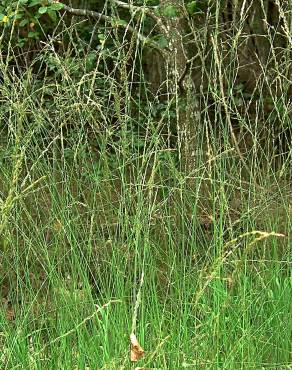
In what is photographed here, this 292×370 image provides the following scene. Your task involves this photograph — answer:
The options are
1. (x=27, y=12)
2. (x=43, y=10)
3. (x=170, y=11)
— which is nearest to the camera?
(x=43, y=10)

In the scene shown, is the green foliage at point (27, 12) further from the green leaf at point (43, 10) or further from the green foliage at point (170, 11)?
the green foliage at point (170, 11)

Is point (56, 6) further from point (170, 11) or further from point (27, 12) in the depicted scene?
point (170, 11)

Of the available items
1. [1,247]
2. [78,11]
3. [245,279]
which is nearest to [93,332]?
[245,279]

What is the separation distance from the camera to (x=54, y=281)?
2.71m

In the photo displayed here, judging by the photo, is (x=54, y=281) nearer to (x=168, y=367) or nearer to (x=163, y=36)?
(x=168, y=367)

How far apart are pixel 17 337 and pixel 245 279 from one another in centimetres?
76

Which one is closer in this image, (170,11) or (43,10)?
(43,10)

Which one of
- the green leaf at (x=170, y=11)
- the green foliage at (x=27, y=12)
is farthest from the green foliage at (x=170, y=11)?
the green foliage at (x=27, y=12)

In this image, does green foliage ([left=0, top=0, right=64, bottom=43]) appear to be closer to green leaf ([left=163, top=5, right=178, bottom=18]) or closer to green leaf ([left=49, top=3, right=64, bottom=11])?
green leaf ([left=49, top=3, right=64, bottom=11])

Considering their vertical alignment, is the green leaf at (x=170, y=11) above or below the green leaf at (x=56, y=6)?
below

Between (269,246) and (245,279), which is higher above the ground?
(245,279)

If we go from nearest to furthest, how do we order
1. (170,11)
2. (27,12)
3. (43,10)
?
(43,10) → (170,11) → (27,12)

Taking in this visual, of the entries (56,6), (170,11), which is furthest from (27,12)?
(170,11)

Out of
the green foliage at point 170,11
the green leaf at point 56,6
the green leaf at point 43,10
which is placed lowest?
the green foliage at point 170,11
